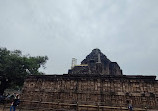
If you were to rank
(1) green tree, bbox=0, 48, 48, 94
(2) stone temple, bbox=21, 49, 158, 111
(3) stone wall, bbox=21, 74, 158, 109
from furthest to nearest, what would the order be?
(1) green tree, bbox=0, 48, 48, 94 → (3) stone wall, bbox=21, 74, 158, 109 → (2) stone temple, bbox=21, 49, 158, 111

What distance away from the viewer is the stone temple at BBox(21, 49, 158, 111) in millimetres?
13664

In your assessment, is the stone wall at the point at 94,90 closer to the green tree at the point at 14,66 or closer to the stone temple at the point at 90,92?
the stone temple at the point at 90,92

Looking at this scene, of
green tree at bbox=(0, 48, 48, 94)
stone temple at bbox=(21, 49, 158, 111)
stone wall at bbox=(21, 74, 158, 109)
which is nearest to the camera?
stone temple at bbox=(21, 49, 158, 111)

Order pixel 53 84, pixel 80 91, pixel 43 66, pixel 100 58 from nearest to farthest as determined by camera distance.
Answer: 1. pixel 80 91
2. pixel 53 84
3. pixel 43 66
4. pixel 100 58

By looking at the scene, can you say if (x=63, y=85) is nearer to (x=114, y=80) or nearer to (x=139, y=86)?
(x=114, y=80)

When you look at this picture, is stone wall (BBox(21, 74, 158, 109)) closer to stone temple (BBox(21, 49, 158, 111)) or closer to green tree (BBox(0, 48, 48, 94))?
stone temple (BBox(21, 49, 158, 111))

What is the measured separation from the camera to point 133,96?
13953mm

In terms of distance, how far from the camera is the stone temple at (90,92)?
44.8ft

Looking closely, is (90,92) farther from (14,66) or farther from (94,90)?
(14,66)

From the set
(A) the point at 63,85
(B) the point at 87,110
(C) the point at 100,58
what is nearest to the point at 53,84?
(A) the point at 63,85

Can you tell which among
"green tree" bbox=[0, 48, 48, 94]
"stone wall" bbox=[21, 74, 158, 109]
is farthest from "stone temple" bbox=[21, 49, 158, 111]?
"green tree" bbox=[0, 48, 48, 94]

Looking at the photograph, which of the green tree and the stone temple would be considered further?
the green tree

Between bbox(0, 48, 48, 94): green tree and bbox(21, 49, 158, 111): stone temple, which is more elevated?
bbox(0, 48, 48, 94): green tree

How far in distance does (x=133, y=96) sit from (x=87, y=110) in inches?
258
